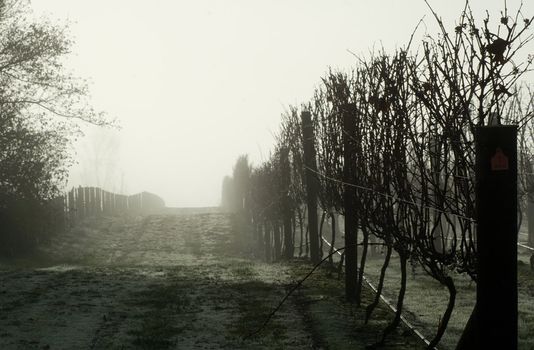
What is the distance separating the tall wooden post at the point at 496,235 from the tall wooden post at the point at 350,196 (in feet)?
17.3

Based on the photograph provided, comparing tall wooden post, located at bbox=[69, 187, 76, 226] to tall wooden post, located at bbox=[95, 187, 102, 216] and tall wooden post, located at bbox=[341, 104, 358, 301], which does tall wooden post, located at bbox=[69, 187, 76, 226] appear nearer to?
tall wooden post, located at bbox=[95, 187, 102, 216]

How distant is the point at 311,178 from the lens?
16.2 meters

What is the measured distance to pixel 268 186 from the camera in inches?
1052

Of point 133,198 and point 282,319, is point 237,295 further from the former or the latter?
point 133,198

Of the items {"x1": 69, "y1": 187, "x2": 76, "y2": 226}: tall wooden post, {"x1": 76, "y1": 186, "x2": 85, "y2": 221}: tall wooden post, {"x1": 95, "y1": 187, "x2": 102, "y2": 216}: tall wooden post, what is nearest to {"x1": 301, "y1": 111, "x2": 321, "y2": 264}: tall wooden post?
{"x1": 69, "y1": 187, "x2": 76, "y2": 226}: tall wooden post

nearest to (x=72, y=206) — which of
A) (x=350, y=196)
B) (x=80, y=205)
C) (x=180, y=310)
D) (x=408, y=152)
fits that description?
(x=80, y=205)

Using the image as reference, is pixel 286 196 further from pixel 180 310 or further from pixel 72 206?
pixel 72 206

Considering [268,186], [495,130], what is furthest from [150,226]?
[495,130]

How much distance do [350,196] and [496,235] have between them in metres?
6.75

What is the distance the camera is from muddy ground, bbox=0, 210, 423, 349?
8.95m

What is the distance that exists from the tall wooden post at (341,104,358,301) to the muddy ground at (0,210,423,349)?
36cm

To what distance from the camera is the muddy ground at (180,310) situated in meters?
8.95

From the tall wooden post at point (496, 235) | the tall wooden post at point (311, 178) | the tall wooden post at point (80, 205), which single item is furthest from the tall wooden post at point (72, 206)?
the tall wooden post at point (496, 235)

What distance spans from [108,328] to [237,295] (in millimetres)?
3190
